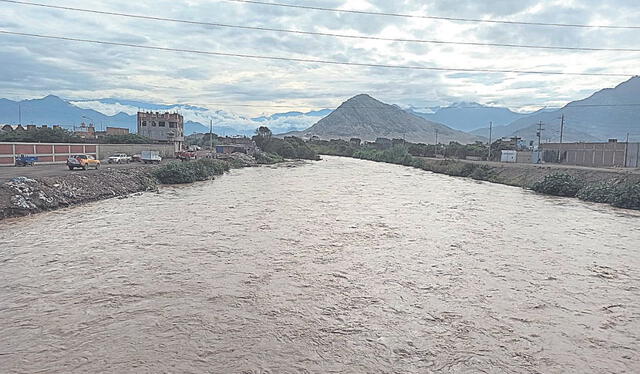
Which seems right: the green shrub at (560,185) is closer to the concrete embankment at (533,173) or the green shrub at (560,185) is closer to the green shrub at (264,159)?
the concrete embankment at (533,173)

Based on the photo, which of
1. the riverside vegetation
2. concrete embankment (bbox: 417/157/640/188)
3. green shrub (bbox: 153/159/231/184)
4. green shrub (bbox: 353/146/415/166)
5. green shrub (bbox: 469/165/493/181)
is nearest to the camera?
the riverside vegetation

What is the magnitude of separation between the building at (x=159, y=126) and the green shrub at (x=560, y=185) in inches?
2556

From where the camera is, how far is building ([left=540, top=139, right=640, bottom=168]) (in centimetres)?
4466

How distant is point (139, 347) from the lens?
7.59m

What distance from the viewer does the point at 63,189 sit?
24.2 metres

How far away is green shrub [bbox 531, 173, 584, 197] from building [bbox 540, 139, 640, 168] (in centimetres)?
1409

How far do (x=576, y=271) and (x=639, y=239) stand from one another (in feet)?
24.3

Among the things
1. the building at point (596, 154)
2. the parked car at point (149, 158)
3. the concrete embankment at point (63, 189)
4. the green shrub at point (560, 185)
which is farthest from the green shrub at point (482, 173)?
the parked car at point (149, 158)

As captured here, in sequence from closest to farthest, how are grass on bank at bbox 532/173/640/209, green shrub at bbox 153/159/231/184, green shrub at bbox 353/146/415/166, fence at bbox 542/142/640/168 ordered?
grass on bank at bbox 532/173/640/209
green shrub at bbox 153/159/231/184
fence at bbox 542/142/640/168
green shrub at bbox 353/146/415/166

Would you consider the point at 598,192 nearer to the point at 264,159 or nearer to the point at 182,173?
the point at 182,173

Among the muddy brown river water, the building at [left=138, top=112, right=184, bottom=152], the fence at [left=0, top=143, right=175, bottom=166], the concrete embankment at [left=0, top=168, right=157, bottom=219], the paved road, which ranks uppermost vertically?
the building at [left=138, top=112, right=184, bottom=152]

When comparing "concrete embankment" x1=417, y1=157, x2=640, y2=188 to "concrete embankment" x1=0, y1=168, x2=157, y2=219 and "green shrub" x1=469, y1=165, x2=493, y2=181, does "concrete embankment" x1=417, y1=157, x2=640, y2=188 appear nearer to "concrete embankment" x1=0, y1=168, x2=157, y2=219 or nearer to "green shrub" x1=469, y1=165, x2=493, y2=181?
"green shrub" x1=469, y1=165, x2=493, y2=181

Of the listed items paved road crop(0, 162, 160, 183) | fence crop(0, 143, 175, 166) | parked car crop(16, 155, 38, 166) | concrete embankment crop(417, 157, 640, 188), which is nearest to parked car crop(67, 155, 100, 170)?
paved road crop(0, 162, 160, 183)

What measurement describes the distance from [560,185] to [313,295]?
3040 cm
